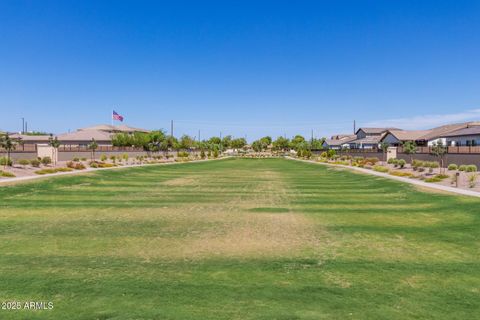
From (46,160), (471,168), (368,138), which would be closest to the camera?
(471,168)

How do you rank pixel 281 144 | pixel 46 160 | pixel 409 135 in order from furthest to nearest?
1. pixel 281 144
2. pixel 409 135
3. pixel 46 160

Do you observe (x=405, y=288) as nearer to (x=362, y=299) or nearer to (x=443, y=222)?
(x=362, y=299)

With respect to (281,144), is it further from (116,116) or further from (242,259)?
(242,259)

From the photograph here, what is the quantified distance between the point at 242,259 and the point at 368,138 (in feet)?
322

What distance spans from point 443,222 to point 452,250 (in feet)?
14.7

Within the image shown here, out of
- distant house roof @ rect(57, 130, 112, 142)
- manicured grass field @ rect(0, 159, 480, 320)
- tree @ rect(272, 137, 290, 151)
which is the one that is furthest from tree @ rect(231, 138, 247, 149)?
manicured grass field @ rect(0, 159, 480, 320)

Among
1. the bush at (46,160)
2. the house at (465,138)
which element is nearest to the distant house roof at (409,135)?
the house at (465,138)

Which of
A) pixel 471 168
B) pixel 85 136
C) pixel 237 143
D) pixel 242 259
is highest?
pixel 237 143

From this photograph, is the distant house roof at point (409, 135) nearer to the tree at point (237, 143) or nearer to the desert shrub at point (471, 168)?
the desert shrub at point (471, 168)

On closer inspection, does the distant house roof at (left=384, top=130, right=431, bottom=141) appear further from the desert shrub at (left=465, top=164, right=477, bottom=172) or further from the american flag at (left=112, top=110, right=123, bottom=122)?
the american flag at (left=112, top=110, right=123, bottom=122)

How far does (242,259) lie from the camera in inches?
385

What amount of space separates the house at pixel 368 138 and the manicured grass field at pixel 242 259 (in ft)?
261

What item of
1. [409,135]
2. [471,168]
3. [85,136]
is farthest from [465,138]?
[85,136]

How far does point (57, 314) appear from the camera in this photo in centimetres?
643
